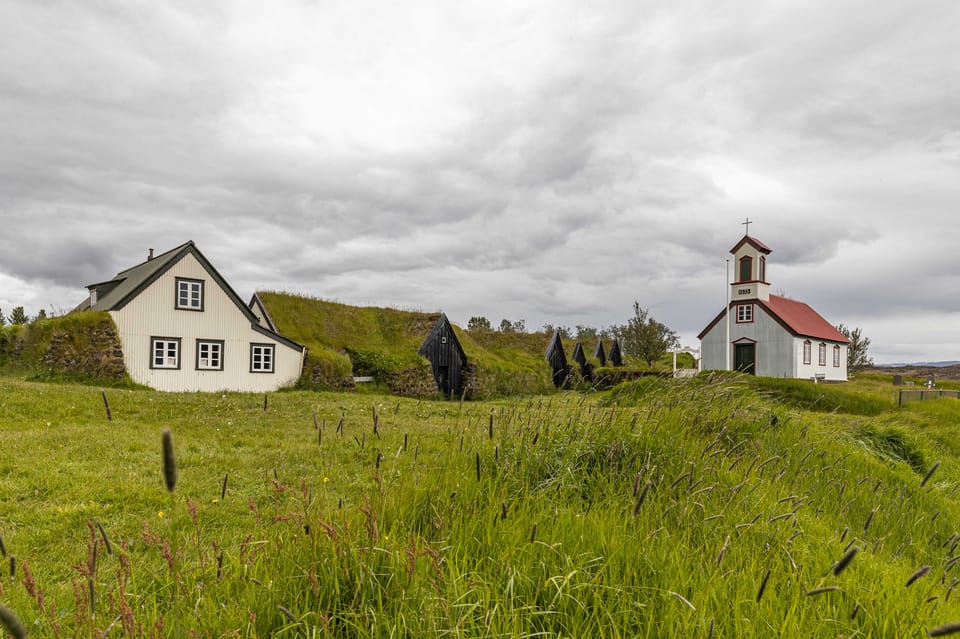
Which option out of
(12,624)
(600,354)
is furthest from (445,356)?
(12,624)

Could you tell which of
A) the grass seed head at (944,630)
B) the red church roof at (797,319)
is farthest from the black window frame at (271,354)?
the red church roof at (797,319)

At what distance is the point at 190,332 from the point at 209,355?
1593 mm

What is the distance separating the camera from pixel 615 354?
217 feet

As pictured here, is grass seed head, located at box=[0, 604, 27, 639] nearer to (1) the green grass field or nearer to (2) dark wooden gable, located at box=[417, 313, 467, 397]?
(1) the green grass field

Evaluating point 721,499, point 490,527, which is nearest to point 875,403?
point 721,499

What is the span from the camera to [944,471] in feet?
29.7

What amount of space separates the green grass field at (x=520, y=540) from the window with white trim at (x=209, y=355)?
21950mm

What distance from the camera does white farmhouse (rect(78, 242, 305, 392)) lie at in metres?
27.7

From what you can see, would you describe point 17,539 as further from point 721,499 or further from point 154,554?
point 721,499

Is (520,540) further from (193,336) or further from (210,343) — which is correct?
(210,343)

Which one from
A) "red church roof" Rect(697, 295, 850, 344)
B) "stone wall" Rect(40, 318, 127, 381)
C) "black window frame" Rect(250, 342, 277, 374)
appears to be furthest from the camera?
"red church roof" Rect(697, 295, 850, 344)

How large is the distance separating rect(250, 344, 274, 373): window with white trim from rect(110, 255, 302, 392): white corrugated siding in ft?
0.76

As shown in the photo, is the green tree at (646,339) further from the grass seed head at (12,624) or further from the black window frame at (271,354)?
the grass seed head at (12,624)

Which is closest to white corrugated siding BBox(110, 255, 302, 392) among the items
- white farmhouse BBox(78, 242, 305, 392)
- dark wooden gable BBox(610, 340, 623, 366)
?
white farmhouse BBox(78, 242, 305, 392)
